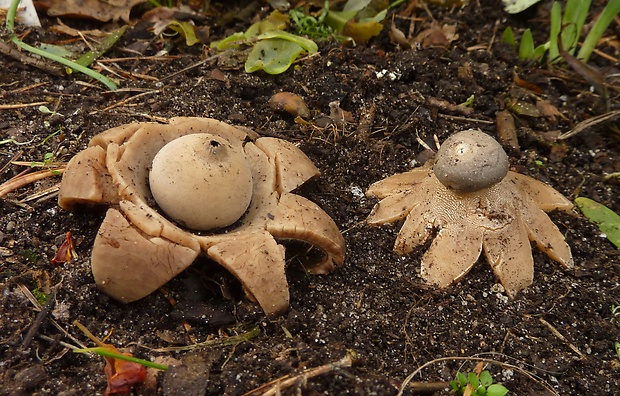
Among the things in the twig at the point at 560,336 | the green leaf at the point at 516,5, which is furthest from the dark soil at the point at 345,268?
the green leaf at the point at 516,5

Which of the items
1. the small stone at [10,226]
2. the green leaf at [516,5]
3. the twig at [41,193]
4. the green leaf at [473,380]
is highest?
the green leaf at [516,5]

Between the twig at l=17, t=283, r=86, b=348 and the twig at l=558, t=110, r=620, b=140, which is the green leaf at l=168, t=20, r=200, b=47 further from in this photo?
the twig at l=558, t=110, r=620, b=140

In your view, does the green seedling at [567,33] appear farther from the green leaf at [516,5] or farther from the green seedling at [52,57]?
the green seedling at [52,57]

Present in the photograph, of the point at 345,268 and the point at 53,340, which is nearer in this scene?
the point at 53,340

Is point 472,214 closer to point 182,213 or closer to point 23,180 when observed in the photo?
point 182,213

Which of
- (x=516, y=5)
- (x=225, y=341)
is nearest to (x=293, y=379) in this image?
(x=225, y=341)

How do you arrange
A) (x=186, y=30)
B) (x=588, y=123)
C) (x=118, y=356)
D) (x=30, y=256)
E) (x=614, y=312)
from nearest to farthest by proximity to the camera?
1. (x=118, y=356)
2. (x=30, y=256)
3. (x=614, y=312)
4. (x=588, y=123)
5. (x=186, y=30)
